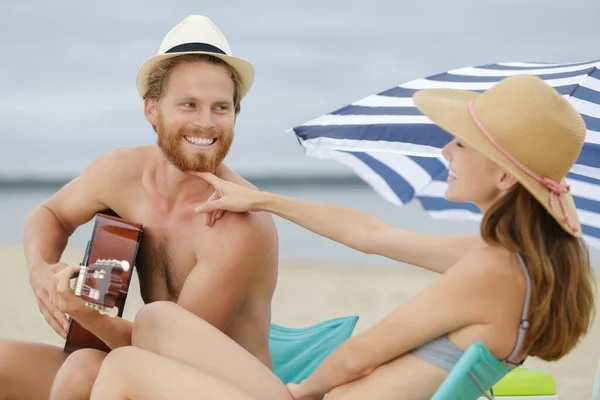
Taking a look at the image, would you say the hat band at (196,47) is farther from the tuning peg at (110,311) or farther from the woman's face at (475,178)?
the woman's face at (475,178)

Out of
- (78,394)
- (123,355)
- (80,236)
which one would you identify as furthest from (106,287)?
(80,236)

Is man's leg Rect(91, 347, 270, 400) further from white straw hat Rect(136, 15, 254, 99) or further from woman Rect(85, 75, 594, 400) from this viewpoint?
white straw hat Rect(136, 15, 254, 99)

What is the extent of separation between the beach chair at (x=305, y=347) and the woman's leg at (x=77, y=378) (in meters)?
1.09

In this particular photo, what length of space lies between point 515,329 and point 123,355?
1098 mm

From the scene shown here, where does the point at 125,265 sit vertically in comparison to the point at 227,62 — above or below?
below

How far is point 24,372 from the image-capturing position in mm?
3279

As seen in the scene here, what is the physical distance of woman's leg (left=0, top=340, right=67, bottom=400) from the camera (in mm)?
3273

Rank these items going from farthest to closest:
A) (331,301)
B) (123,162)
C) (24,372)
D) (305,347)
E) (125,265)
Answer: (331,301), (305,347), (123,162), (24,372), (125,265)

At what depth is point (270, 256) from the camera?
11.1ft

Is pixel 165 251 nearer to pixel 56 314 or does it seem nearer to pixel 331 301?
pixel 56 314

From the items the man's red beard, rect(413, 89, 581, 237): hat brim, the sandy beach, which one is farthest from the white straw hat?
the sandy beach

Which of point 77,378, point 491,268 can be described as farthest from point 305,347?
point 491,268

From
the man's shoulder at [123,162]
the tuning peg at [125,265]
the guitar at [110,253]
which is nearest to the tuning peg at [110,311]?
the guitar at [110,253]

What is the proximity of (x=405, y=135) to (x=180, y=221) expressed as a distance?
65.4 inches
